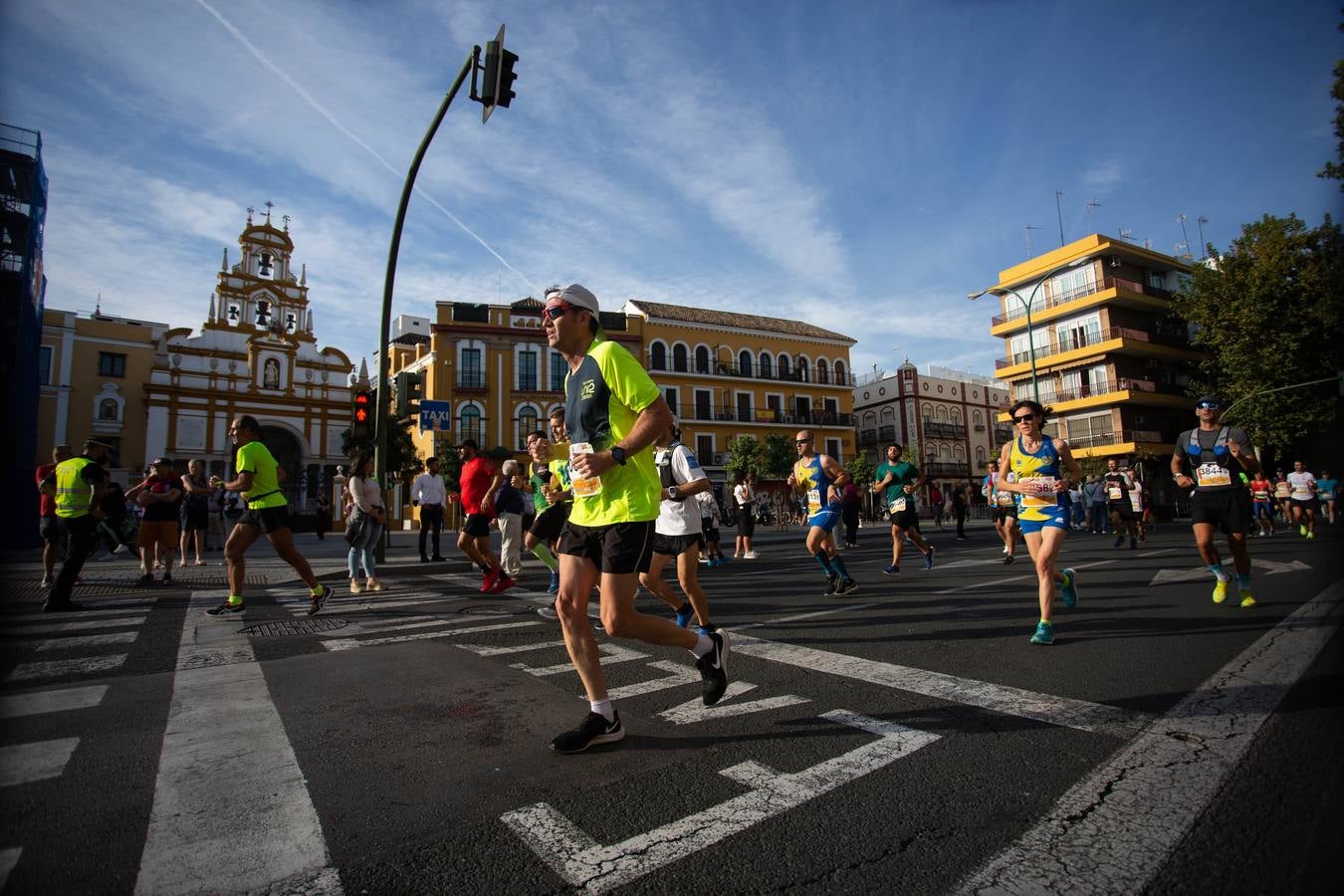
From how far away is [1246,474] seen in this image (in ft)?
21.2

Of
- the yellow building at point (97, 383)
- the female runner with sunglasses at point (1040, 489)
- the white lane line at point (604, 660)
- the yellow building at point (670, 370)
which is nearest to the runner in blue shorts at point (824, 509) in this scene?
the female runner with sunglasses at point (1040, 489)

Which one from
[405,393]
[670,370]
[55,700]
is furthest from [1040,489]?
[670,370]

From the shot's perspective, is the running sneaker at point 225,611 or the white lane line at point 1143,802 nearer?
the white lane line at point 1143,802

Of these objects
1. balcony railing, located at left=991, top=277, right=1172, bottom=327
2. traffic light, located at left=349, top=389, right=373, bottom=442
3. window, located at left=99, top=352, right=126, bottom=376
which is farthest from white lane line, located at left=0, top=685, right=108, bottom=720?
balcony railing, located at left=991, top=277, right=1172, bottom=327

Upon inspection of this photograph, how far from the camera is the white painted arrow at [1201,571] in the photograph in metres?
8.15

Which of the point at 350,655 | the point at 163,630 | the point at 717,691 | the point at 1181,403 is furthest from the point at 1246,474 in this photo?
the point at 1181,403

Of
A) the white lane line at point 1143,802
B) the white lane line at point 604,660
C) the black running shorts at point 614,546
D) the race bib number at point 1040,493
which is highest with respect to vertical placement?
the race bib number at point 1040,493

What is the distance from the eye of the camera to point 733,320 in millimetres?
49312

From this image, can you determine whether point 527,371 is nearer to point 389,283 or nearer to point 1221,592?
point 389,283

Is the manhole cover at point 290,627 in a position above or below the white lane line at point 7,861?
above

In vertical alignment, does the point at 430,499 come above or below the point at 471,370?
below

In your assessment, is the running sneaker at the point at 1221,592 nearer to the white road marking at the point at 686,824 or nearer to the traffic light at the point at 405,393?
the white road marking at the point at 686,824

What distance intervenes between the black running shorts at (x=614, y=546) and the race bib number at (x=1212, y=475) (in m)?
6.13

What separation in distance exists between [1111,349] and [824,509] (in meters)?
41.3
